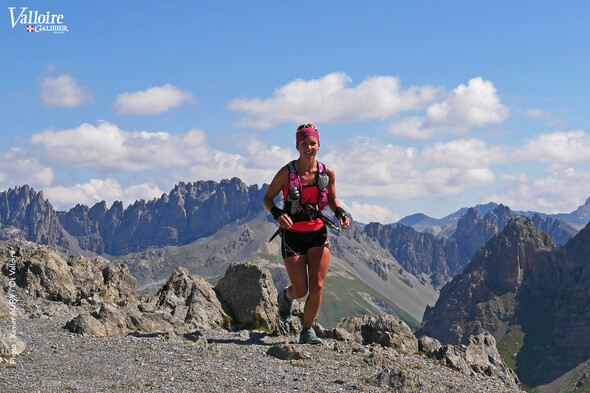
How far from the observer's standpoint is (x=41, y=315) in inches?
913

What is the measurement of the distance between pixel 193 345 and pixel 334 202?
6.63 m

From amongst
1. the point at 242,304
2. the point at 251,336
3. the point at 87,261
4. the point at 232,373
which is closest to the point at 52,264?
the point at 87,261

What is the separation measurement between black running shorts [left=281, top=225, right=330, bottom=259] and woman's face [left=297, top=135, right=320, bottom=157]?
246cm

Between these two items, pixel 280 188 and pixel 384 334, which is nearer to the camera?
pixel 280 188

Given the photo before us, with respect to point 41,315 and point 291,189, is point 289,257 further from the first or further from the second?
point 41,315

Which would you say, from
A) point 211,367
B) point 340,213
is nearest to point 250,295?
point 340,213

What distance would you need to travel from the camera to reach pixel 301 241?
1686 centimetres

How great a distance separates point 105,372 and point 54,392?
1.99 metres

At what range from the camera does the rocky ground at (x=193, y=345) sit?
44.1ft

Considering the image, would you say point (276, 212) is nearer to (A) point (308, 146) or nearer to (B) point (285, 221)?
(B) point (285, 221)

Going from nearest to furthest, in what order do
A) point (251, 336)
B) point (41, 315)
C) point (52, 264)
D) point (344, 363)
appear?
point (344, 363)
point (251, 336)
point (41, 315)
point (52, 264)

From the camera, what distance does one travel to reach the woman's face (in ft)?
53.7

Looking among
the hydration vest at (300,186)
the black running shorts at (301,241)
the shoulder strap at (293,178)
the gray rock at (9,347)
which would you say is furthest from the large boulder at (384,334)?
the gray rock at (9,347)

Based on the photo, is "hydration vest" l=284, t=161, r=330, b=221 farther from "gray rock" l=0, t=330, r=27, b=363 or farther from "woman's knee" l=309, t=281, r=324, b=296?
"gray rock" l=0, t=330, r=27, b=363
